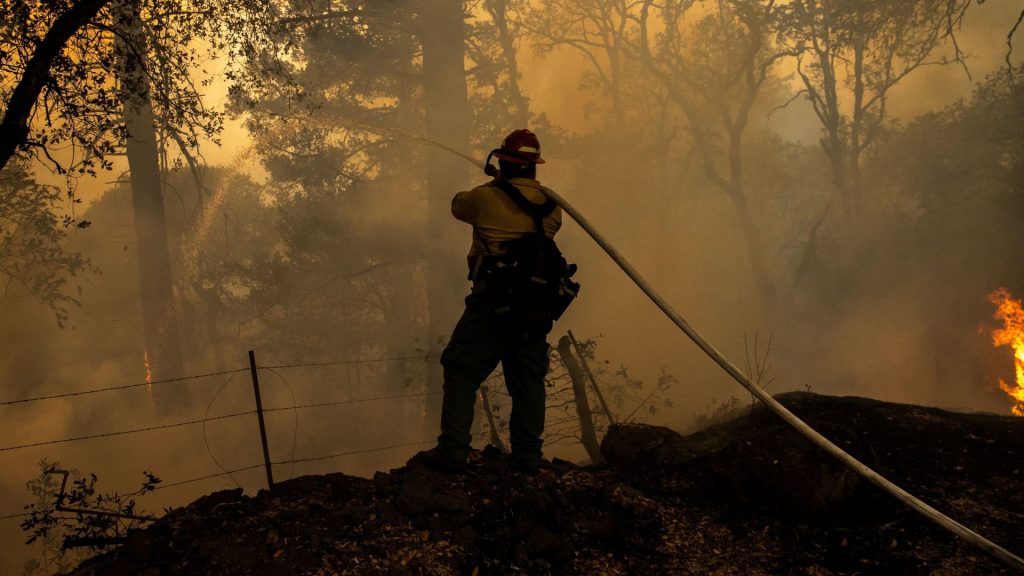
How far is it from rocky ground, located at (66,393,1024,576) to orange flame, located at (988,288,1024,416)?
13444 mm

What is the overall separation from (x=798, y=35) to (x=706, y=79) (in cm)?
297

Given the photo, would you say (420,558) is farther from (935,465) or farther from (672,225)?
(672,225)

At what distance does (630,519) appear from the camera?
411 centimetres

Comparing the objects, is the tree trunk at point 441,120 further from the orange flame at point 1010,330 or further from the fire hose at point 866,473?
the orange flame at point 1010,330

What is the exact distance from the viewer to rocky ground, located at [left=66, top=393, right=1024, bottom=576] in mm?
3488

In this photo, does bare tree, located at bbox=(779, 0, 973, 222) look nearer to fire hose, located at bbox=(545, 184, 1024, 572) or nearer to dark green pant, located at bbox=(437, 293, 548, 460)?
fire hose, located at bbox=(545, 184, 1024, 572)

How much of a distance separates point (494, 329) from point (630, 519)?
1471mm

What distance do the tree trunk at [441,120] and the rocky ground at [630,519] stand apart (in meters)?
9.27

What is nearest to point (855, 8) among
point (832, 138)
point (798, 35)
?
point (798, 35)

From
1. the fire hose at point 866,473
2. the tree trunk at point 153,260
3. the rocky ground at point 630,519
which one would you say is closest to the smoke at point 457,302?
the tree trunk at point 153,260

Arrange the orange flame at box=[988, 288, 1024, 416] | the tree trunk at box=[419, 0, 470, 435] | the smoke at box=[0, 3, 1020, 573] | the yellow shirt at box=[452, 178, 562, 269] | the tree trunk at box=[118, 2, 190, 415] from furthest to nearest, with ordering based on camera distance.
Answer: the smoke at box=[0, 3, 1020, 573] < the orange flame at box=[988, 288, 1024, 416] < the tree trunk at box=[118, 2, 190, 415] < the tree trunk at box=[419, 0, 470, 435] < the yellow shirt at box=[452, 178, 562, 269]

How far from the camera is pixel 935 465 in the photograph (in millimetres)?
4723

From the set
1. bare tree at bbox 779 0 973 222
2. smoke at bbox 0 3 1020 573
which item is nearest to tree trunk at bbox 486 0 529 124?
smoke at bbox 0 3 1020 573

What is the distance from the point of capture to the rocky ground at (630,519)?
3488mm
